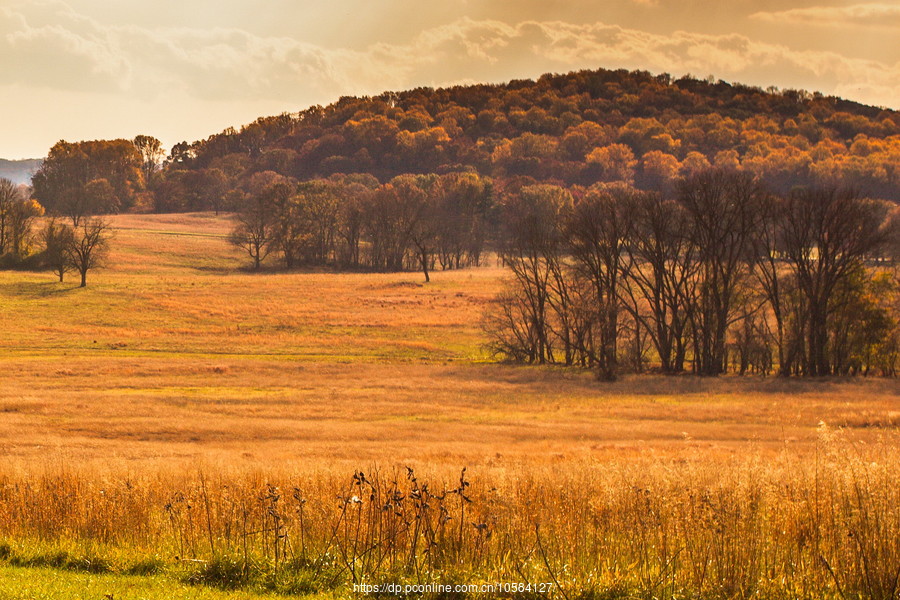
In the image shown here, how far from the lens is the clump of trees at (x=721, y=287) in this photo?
2313 inches

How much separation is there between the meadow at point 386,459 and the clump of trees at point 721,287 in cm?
575

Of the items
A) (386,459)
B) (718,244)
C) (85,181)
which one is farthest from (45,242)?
(386,459)

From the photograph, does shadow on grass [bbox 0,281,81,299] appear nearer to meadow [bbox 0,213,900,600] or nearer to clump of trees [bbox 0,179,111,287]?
meadow [bbox 0,213,900,600]

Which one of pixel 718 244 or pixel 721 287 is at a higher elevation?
pixel 718 244

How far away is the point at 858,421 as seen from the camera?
124ft

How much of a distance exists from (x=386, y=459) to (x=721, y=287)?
4491cm

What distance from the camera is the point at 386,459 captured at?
26.8 metres

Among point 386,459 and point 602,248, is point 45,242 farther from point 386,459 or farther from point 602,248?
point 386,459

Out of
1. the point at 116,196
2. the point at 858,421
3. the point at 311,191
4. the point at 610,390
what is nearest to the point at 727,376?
the point at 610,390

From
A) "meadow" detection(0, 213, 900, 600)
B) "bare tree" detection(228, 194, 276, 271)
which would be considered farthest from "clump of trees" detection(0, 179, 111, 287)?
"bare tree" detection(228, 194, 276, 271)

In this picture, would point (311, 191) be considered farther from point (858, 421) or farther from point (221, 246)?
point (858, 421)

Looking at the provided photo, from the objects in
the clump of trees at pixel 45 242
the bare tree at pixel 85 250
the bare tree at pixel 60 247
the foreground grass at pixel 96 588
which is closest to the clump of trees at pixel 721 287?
the foreground grass at pixel 96 588

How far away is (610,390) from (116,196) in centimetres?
16298

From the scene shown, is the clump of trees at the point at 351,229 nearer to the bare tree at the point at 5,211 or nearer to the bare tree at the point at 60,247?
the bare tree at the point at 60,247
